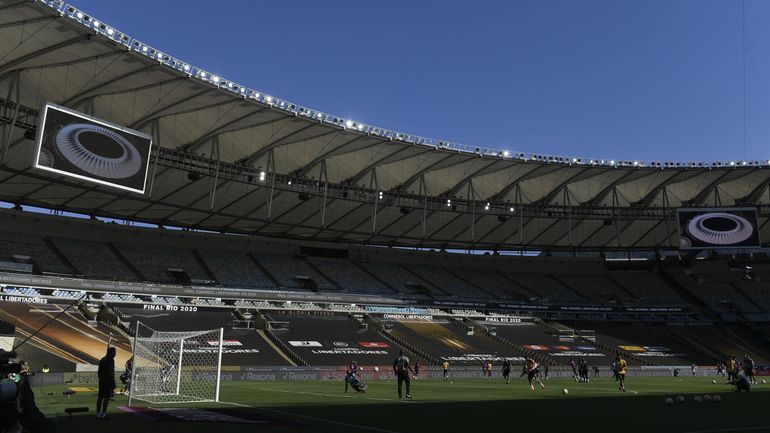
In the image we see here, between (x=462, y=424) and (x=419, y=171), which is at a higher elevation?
(x=419, y=171)

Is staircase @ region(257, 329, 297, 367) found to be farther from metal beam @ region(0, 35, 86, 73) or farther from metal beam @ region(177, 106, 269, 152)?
metal beam @ region(0, 35, 86, 73)

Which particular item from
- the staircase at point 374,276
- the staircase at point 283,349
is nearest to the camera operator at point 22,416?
the staircase at point 283,349

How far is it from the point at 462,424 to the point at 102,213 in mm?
51783

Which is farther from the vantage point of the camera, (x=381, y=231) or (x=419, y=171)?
(x=381, y=231)

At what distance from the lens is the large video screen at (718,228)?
58812 mm

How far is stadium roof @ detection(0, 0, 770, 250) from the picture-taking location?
36031 mm

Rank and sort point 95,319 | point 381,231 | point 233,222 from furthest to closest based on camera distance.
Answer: point 381,231, point 233,222, point 95,319

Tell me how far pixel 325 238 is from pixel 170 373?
44.2m

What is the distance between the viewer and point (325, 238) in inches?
2682

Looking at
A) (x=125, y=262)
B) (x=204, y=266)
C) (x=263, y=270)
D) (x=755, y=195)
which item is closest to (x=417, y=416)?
(x=125, y=262)

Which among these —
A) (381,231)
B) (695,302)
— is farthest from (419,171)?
(695,302)

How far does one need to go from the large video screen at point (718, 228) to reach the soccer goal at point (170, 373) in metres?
46.9

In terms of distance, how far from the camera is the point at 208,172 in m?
49.4

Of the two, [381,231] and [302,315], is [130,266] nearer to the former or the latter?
[302,315]
